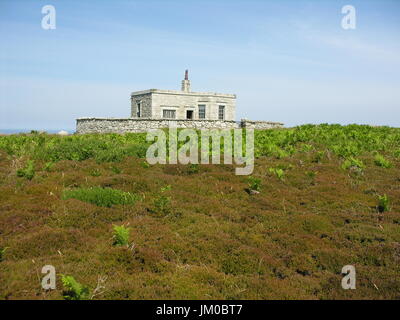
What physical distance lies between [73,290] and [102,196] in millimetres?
5252

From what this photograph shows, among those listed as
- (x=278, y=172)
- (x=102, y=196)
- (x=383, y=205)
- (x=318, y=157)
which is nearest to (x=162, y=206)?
(x=102, y=196)

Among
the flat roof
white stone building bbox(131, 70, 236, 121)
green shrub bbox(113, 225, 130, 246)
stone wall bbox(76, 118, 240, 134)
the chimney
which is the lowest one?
green shrub bbox(113, 225, 130, 246)

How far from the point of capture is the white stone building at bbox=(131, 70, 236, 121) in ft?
125

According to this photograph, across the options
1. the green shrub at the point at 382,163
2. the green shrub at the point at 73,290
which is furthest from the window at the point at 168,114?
the green shrub at the point at 73,290

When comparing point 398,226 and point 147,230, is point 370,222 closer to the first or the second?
point 398,226

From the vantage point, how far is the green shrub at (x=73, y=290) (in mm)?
5968

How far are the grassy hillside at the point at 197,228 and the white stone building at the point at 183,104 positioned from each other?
2206cm

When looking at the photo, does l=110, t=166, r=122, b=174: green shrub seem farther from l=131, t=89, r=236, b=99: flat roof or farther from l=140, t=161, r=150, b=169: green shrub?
l=131, t=89, r=236, b=99: flat roof

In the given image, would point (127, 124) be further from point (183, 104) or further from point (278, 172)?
point (278, 172)

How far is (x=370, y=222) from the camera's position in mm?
10297

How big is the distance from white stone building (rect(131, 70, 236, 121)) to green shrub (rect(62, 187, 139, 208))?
26521 millimetres

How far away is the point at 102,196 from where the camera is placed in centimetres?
1123

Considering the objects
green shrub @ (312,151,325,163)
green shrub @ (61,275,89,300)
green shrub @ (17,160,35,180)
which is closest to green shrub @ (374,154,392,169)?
green shrub @ (312,151,325,163)

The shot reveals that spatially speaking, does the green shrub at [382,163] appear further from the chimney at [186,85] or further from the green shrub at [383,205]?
the chimney at [186,85]
